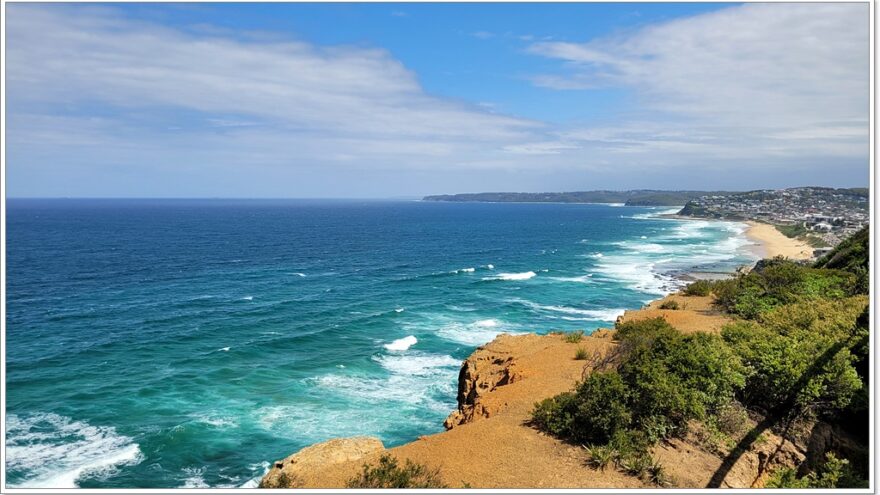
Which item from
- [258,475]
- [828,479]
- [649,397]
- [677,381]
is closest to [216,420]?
[258,475]

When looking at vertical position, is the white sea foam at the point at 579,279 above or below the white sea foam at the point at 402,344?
above

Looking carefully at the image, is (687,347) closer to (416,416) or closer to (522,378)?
(522,378)

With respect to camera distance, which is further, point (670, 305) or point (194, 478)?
point (670, 305)

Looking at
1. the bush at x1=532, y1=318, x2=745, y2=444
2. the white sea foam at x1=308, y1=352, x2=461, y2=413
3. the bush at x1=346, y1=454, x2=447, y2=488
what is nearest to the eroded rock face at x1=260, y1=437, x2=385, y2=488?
the bush at x1=346, y1=454, x2=447, y2=488

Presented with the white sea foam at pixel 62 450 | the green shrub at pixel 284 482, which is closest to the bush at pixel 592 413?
the green shrub at pixel 284 482

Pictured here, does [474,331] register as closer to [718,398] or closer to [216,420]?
[216,420]

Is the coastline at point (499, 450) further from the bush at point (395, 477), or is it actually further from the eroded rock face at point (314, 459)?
the bush at point (395, 477)
